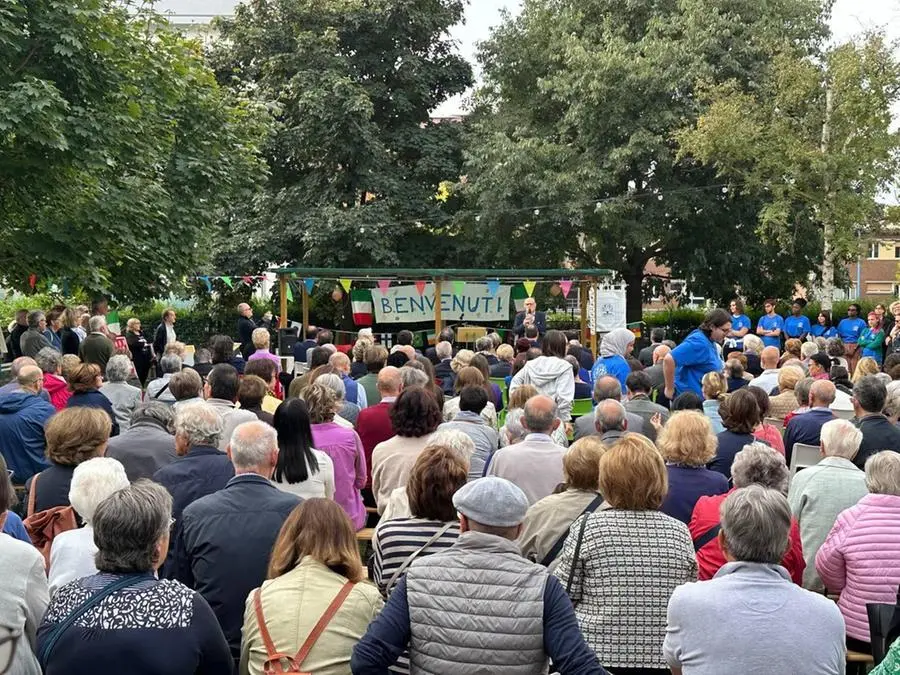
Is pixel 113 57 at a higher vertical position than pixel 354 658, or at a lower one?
higher

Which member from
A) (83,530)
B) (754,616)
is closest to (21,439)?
(83,530)

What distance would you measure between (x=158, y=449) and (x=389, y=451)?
1.34m

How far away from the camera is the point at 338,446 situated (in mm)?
6461

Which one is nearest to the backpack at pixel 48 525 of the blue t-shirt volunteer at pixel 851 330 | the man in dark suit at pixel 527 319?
the man in dark suit at pixel 527 319

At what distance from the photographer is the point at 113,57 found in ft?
53.1

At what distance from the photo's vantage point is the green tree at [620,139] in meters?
26.9

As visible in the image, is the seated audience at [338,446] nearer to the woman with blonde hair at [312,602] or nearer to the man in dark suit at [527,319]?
the woman with blonde hair at [312,602]

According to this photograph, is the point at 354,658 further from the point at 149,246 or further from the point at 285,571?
the point at 149,246

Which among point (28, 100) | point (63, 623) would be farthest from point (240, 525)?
point (28, 100)

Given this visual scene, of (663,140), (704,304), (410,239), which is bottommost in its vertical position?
(704,304)

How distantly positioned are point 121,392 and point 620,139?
2110 centimetres

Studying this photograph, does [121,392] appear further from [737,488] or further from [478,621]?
[478,621]

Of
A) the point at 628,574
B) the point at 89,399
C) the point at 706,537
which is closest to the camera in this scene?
the point at 628,574

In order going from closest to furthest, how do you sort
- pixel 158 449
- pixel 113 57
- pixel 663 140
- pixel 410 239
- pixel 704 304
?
pixel 158 449 < pixel 113 57 < pixel 663 140 < pixel 410 239 < pixel 704 304
